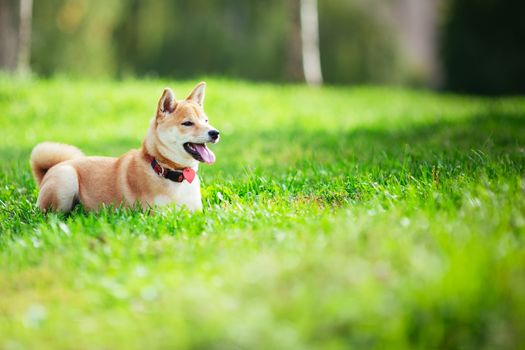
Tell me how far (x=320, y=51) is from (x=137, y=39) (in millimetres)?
7541

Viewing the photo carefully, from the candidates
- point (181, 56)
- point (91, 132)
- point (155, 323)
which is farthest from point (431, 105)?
point (181, 56)

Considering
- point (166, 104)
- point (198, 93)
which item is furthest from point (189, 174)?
point (198, 93)

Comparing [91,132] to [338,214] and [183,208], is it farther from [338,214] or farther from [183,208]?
[338,214]

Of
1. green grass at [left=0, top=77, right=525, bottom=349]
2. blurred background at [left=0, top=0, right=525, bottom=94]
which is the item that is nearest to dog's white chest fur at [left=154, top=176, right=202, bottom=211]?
green grass at [left=0, top=77, right=525, bottom=349]

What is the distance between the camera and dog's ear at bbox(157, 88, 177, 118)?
4.45 meters

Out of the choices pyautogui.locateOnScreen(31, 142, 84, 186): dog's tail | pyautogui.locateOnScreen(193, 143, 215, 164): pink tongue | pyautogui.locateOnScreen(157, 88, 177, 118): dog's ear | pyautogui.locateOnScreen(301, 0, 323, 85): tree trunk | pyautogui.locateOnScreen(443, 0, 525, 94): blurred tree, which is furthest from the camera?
pyautogui.locateOnScreen(443, 0, 525, 94): blurred tree

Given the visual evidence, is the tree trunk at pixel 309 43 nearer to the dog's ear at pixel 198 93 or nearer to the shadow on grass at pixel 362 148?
the shadow on grass at pixel 362 148

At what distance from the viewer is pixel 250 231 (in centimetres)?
360

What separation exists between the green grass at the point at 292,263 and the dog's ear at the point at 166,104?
0.80 m

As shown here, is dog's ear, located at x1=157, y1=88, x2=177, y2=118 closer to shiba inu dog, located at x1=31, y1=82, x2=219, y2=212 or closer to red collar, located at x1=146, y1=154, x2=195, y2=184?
shiba inu dog, located at x1=31, y1=82, x2=219, y2=212

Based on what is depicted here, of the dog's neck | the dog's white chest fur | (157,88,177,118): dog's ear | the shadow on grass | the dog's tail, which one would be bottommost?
the shadow on grass

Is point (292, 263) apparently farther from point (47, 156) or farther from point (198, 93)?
point (47, 156)

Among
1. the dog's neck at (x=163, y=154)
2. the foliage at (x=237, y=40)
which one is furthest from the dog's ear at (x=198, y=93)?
the foliage at (x=237, y=40)

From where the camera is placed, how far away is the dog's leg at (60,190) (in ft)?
14.8
